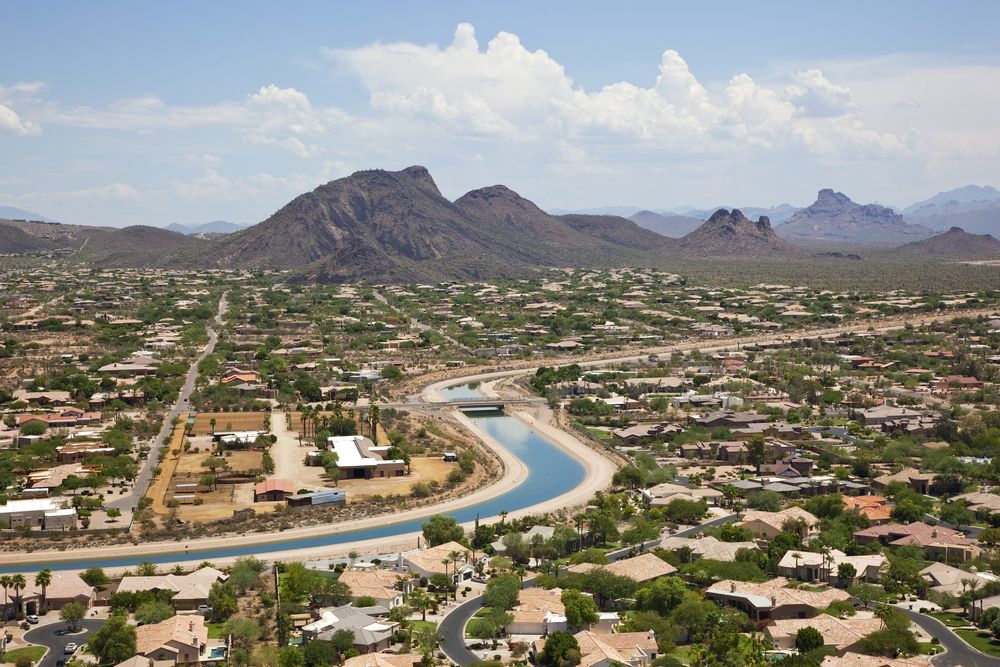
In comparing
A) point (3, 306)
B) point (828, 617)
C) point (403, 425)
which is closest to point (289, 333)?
point (3, 306)

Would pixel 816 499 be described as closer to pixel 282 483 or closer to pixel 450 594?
pixel 450 594

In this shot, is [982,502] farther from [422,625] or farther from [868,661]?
[422,625]

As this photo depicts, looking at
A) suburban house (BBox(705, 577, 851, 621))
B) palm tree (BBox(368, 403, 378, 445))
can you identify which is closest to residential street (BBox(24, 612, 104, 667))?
suburban house (BBox(705, 577, 851, 621))

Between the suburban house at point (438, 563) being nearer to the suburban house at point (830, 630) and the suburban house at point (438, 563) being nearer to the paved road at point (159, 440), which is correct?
the suburban house at point (830, 630)

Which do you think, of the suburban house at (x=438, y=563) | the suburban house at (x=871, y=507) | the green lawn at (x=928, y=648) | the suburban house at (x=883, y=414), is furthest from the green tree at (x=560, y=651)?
the suburban house at (x=883, y=414)

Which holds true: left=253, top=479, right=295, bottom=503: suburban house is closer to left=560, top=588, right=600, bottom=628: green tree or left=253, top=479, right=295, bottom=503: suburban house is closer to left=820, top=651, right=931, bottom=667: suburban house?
left=560, top=588, right=600, bottom=628: green tree
